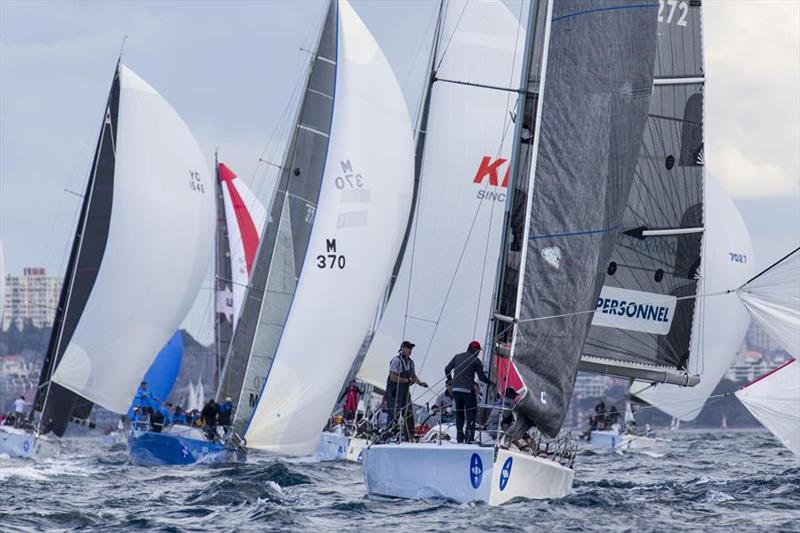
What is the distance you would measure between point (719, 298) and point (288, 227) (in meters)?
11.6

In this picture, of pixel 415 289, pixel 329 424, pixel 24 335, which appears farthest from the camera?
pixel 24 335

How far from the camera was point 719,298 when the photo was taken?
108ft

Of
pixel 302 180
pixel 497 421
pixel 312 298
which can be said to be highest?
pixel 302 180

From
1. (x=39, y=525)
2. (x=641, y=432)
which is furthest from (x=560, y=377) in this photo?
(x=641, y=432)

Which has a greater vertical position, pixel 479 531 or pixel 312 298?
pixel 312 298

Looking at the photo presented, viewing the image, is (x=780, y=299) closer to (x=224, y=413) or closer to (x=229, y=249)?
(x=224, y=413)

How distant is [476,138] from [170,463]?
7492mm

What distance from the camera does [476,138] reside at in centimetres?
2656

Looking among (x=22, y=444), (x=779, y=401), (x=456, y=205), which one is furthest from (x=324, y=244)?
(x=22, y=444)

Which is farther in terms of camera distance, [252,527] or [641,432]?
[641,432]

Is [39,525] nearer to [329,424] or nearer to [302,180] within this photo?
[302,180]

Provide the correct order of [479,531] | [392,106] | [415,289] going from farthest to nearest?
[415,289] < [392,106] < [479,531]

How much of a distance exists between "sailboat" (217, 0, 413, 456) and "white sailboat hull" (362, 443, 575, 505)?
6.26 meters

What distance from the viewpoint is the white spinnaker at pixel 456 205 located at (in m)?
25.3
